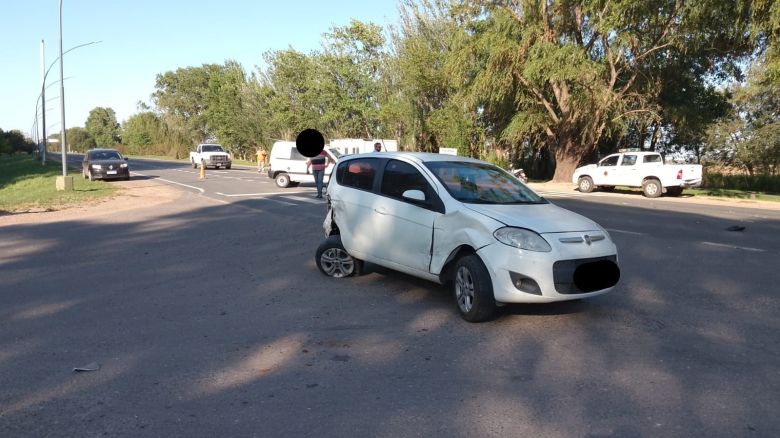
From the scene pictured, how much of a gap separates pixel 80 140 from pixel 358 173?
18268 cm

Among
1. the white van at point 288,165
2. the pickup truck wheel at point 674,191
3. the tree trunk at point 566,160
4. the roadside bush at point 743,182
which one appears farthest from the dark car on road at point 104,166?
the roadside bush at point 743,182

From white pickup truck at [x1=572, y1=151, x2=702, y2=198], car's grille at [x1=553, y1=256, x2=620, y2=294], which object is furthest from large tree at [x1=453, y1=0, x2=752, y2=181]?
car's grille at [x1=553, y1=256, x2=620, y2=294]

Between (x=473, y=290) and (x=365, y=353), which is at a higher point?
(x=473, y=290)

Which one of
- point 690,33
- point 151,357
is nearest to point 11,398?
point 151,357

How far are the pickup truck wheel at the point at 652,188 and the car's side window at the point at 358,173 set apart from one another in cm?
1864

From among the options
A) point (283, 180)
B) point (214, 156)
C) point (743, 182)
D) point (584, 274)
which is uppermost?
point (214, 156)

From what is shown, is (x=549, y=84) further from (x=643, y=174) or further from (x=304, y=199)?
(x=304, y=199)

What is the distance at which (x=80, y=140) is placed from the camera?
16888cm

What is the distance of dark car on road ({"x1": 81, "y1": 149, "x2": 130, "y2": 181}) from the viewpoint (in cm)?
3002

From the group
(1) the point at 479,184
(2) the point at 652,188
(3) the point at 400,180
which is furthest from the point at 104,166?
(1) the point at 479,184

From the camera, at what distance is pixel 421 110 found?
41969 millimetres

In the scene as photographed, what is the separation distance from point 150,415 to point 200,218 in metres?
11.4

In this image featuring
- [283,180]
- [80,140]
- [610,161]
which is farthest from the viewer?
[80,140]

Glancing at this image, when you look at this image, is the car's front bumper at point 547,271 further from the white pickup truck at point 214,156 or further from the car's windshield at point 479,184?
the white pickup truck at point 214,156
